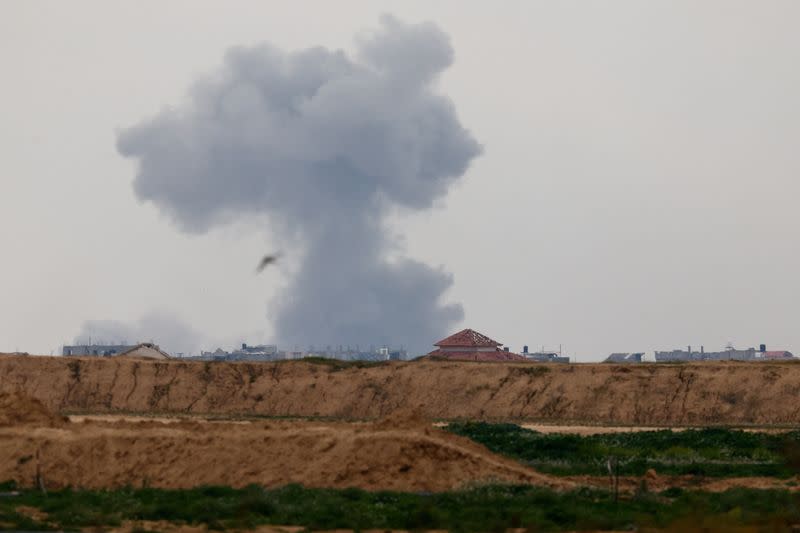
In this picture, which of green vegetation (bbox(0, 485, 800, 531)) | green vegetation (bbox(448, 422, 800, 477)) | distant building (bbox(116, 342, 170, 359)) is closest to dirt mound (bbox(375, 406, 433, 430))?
green vegetation (bbox(448, 422, 800, 477))

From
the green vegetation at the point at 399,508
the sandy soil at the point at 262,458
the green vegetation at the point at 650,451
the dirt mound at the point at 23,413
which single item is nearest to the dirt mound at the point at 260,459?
the sandy soil at the point at 262,458

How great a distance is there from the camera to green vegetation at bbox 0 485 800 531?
33938mm

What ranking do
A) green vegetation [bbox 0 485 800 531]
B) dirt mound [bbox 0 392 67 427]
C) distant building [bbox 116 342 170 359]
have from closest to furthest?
green vegetation [bbox 0 485 800 531], dirt mound [bbox 0 392 67 427], distant building [bbox 116 342 170 359]

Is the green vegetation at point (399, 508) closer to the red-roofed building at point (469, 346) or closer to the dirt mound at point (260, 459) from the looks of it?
the dirt mound at point (260, 459)

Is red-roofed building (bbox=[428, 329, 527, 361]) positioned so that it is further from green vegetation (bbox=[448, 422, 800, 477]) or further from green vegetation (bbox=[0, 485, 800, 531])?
green vegetation (bbox=[0, 485, 800, 531])

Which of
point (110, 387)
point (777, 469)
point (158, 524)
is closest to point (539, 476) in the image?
point (777, 469)

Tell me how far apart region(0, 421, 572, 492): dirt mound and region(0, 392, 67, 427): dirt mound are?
11.6ft

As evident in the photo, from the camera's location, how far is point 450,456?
141ft

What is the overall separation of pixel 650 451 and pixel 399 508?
21.9 m

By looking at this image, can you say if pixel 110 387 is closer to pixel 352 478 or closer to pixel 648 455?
pixel 648 455

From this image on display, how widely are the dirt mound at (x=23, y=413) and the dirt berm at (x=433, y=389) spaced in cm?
4128

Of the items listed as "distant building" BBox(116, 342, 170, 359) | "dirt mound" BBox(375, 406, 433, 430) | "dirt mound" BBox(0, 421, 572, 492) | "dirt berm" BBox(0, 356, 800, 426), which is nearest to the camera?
"dirt mound" BBox(0, 421, 572, 492)

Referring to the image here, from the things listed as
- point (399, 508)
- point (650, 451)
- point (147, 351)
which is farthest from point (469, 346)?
point (399, 508)

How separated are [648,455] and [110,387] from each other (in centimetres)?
5560
